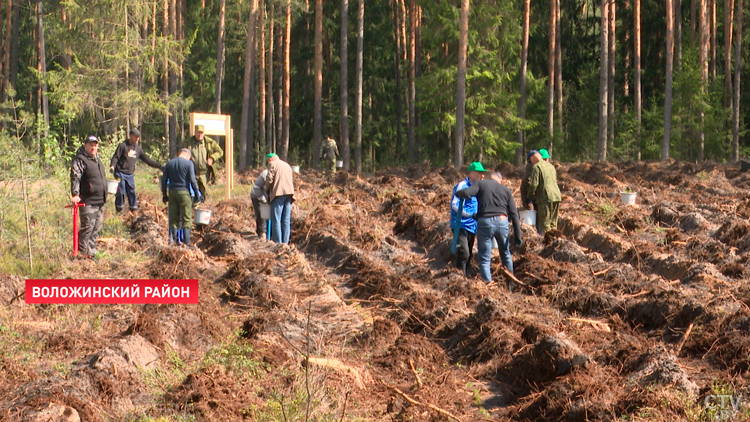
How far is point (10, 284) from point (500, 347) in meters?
5.19

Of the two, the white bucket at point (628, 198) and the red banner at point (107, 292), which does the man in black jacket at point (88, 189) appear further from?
the white bucket at point (628, 198)

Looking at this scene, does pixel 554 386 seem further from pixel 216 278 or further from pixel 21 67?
pixel 21 67

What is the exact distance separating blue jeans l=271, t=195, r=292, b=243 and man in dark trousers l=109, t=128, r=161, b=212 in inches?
82.4

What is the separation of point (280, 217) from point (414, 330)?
4965mm

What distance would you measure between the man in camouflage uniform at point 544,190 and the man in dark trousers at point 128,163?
597 cm

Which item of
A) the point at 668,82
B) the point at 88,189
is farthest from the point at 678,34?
the point at 88,189

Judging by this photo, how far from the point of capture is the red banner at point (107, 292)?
27.3ft

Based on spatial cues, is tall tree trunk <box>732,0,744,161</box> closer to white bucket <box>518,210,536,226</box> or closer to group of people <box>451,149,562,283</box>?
white bucket <box>518,210,536,226</box>

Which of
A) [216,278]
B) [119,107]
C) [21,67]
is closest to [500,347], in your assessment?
[216,278]

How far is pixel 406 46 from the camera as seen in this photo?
46.2 m

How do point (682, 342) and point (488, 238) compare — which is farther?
point (488, 238)

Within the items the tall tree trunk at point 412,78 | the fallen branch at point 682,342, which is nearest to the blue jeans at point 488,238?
the fallen branch at point 682,342

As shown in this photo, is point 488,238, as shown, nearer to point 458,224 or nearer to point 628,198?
point 458,224

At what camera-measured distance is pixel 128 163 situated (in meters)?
14.5
